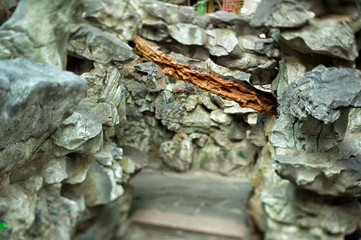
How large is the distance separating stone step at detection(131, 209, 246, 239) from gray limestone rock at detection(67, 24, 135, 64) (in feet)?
8.82

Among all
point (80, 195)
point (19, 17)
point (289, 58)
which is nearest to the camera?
point (19, 17)

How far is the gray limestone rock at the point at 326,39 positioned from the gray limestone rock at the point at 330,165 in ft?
2.22

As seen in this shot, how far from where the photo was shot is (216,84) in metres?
2.51

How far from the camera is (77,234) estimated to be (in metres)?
3.72

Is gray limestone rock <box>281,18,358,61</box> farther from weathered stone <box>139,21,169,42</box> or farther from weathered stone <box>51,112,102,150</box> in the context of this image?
weathered stone <box>51,112,102,150</box>

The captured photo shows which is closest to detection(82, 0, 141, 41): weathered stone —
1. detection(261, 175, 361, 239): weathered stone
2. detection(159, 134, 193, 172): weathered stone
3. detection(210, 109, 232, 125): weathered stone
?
detection(210, 109, 232, 125): weathered stone

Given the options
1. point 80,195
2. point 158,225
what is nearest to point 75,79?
point 80,195

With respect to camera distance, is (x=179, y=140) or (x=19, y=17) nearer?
(x=19, y=17)

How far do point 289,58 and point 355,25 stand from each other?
68 centimetres

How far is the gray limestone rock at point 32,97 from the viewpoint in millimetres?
1415

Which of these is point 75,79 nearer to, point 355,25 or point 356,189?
point 355,25

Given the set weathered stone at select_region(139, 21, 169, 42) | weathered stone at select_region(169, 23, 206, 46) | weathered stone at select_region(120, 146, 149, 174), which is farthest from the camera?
weathered stone at select_region(120, 146, 149, 174)

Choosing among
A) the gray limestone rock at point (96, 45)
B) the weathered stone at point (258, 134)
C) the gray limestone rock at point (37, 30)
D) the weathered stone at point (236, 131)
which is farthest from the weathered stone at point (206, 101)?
the gray limestone rock at point (37, 30)

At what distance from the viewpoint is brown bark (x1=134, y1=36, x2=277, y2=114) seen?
7.61 feet
